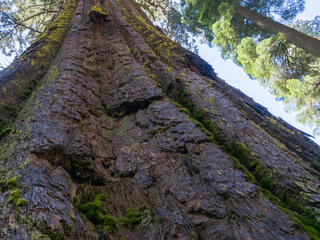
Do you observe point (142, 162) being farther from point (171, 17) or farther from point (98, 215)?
point (171, 17)

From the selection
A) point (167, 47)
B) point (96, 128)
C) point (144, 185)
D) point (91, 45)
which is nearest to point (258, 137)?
point (144, 185)

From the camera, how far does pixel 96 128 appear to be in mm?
3725

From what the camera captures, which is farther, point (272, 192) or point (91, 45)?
point (91, 45)

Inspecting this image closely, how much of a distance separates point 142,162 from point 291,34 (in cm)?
792

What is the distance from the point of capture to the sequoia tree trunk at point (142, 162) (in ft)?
7.38

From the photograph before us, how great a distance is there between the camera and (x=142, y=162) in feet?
10.4

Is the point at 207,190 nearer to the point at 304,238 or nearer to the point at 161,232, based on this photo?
the point at 161,232

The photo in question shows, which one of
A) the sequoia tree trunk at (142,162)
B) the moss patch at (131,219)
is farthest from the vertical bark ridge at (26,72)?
the moss patch at (131,219)

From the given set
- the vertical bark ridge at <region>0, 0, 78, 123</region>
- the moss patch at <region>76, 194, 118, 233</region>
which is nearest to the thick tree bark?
the vertical bark ridge at <region>0, 0, 78, 123</region>

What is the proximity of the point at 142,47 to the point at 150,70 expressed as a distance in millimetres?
1066

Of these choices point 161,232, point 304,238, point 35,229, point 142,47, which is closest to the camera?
point 35,229

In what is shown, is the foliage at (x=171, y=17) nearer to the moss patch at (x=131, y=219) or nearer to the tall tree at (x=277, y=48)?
the tall tree at (x=277, y=48)

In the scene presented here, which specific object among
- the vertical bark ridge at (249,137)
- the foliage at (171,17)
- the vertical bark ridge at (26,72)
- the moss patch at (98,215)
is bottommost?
the foliage at (171,17)

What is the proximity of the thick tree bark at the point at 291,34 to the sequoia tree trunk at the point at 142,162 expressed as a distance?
428 cm
